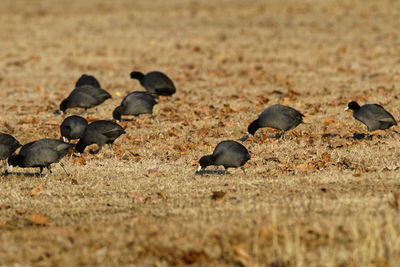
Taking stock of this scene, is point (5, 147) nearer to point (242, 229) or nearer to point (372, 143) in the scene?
point (242, 229)

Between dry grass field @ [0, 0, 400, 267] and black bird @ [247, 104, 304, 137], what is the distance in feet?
1.21

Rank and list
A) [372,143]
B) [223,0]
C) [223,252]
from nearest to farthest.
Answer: [223,252] → [372,143] → [223,0]

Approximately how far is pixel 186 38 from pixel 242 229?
24980 mm

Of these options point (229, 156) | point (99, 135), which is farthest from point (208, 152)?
point (99, 135)

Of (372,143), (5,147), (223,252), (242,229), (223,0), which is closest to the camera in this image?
(223,252)

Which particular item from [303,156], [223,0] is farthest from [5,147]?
[223,0]

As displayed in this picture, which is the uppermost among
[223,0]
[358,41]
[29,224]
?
[223,0]

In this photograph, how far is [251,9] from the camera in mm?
40781

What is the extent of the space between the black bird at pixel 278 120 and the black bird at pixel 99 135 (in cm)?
308

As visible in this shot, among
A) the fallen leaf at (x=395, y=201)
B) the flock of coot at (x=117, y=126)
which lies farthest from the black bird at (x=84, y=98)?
the fallen leaf at (x=395, y=201)

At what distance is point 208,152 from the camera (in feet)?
44.7

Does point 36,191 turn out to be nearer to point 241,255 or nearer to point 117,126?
point 117,126

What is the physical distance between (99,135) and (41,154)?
2280 millimetres

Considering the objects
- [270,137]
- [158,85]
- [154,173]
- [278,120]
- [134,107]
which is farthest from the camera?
[158,85]
